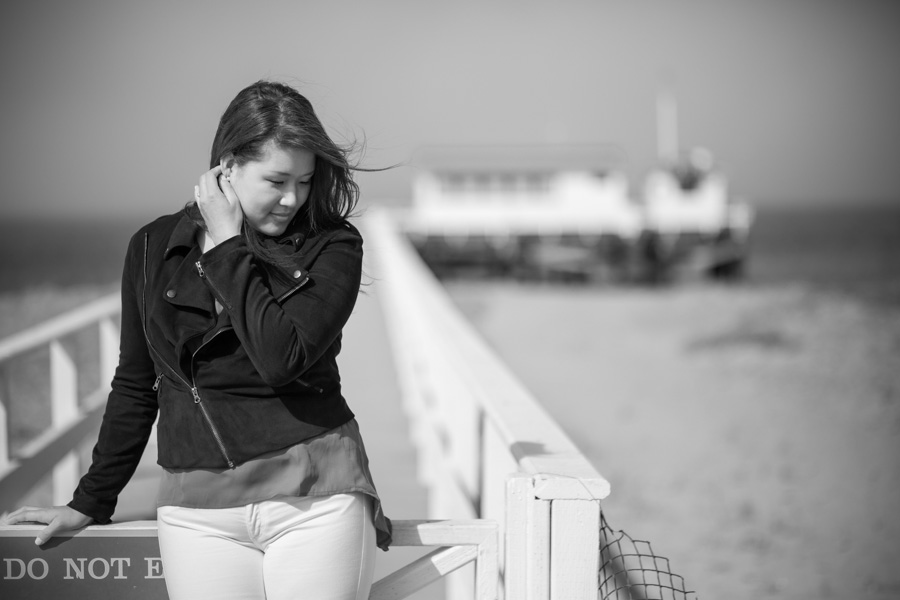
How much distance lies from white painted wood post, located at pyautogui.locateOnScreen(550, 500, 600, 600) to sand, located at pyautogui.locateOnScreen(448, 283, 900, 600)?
378 centimetres

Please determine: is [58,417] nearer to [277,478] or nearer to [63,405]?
[63,405]

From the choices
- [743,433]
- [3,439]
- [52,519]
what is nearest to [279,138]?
[52,519]

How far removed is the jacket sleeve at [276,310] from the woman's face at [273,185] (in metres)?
0.10

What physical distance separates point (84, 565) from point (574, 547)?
1024mm

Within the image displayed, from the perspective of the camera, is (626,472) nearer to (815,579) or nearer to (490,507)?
(815,579)

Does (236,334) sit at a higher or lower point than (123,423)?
higher

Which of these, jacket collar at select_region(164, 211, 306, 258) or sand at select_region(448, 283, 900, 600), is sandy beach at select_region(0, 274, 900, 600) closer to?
sand at select_region(448, 283, 900, 600)

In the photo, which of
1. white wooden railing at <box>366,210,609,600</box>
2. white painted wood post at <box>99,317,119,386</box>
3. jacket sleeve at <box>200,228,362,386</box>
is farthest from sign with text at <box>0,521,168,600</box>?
white painted wood post at <box>99,317,119,386</box>

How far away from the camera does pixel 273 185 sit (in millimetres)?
1822

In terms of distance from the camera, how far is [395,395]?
813 centimetres

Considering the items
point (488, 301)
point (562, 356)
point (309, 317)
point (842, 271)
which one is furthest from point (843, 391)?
point (842, 271)

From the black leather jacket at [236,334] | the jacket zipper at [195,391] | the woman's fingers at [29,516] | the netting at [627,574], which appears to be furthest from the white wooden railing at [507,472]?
the woman's fingers at [29,516]

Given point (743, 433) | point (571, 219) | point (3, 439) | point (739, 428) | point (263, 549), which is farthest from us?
point (571, 219)

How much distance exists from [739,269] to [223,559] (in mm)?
36675
